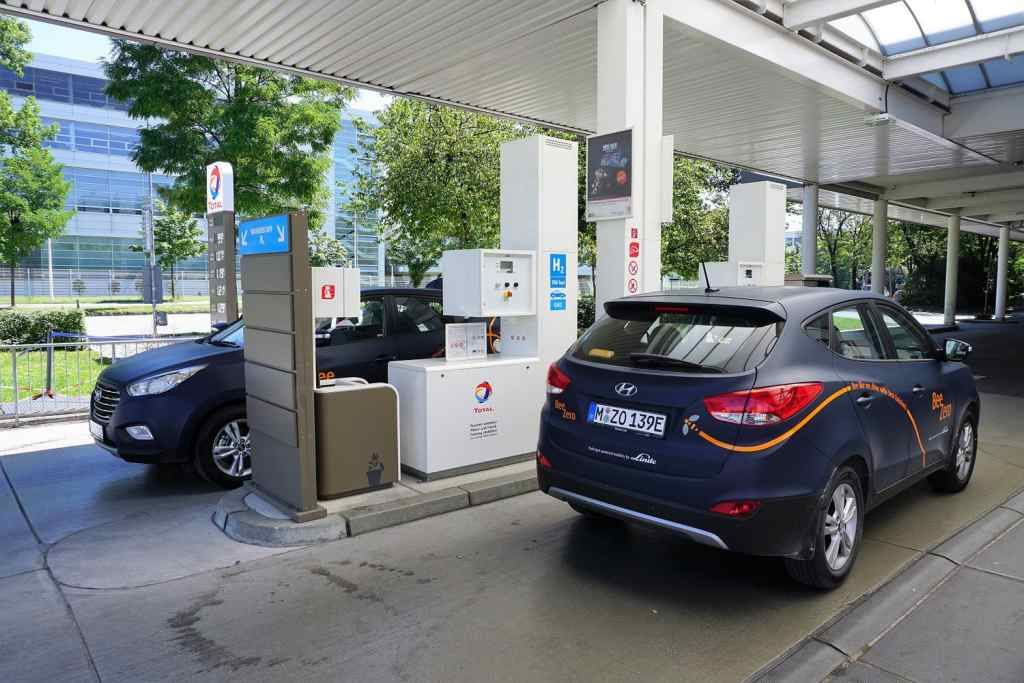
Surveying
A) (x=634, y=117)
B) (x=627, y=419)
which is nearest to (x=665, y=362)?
(x=627, y=419)

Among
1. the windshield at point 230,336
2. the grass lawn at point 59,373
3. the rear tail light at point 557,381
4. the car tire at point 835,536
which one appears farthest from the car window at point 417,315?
the grass lawn at point 59,373

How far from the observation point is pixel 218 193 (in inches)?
368

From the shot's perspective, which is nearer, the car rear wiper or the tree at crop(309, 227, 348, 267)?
the car rear wiper

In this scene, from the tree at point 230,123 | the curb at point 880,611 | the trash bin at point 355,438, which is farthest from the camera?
the tree at point 230,123

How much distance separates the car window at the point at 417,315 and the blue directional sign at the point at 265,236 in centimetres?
191

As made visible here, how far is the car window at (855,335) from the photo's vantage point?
4173 mm

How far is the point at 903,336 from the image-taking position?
497 cm

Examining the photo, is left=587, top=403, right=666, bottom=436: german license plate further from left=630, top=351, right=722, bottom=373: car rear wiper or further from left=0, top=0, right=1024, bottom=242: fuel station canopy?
left=0, top=0, right=1024, bottom=242: fuel station canopy

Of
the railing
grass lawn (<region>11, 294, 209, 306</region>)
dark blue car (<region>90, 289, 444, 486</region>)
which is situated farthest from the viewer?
grass lawn (<region>11, 294, 209, 306</region>)

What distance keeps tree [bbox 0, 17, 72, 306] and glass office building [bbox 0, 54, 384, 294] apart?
26.0 m

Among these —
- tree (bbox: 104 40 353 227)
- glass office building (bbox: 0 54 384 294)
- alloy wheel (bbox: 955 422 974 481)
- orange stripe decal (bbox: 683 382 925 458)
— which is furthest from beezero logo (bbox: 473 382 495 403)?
glass office building (bbox: 0 54 384 294)

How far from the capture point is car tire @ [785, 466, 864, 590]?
12.2 feet

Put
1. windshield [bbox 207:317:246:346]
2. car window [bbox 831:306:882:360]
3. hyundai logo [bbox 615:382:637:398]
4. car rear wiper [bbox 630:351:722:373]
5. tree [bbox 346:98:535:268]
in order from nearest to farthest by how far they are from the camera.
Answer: car rear wiper [bbox 630:351:722:373], hyundai logo [bbox 615:382:637:398], car window [bbox 831:306:882:360], windshield [bbox 207:317:246:346], tree [bbox 346:98:535:268]

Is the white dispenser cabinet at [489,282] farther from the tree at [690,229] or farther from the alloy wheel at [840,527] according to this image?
the tree at [690,229]
